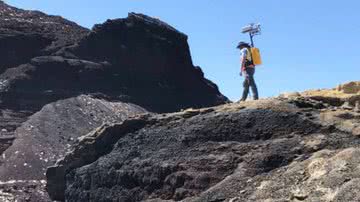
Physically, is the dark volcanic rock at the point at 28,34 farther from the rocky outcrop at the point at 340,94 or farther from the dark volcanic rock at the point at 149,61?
the rocky outcrop at the point at 340,94

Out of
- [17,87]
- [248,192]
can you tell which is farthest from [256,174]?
[17,87]

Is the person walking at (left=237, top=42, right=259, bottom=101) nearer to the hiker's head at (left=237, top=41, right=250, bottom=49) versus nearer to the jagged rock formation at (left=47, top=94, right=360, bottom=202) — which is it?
the hiker's head at (left=237, top=41, right=250, bottom=49)

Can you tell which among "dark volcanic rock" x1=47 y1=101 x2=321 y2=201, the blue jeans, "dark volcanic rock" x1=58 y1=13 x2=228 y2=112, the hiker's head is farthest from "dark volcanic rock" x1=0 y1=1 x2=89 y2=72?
the blue jeans

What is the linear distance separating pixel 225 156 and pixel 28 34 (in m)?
28.1

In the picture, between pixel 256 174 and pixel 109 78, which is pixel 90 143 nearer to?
pixel 256 174

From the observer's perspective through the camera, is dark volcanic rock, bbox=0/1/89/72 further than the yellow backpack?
Yes

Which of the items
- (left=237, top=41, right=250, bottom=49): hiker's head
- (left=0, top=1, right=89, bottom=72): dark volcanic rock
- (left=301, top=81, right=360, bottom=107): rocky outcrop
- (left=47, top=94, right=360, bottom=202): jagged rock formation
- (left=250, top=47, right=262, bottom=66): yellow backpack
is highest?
(left=0, top=1, right=89, bottom=72): dark volcanic rock

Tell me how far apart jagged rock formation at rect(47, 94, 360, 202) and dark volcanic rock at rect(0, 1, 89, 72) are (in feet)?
72.3

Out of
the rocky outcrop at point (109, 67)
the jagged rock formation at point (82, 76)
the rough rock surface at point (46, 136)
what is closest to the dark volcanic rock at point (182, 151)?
the rough rock surface at point (46, 136)

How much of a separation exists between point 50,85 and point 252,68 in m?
20.9

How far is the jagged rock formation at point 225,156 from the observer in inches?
399

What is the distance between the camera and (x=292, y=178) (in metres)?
10.3

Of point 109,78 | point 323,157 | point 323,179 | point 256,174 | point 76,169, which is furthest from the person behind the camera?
point 109,78

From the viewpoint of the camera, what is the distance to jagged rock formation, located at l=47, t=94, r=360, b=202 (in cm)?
1014
